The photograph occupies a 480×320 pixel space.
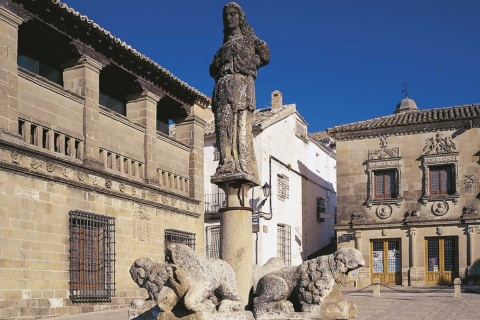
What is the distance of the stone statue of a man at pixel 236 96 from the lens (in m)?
8.35

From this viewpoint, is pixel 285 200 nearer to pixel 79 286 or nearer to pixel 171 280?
pixel 79 286

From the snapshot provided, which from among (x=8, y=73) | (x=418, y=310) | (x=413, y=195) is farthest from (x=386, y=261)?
(x=8, y=73)

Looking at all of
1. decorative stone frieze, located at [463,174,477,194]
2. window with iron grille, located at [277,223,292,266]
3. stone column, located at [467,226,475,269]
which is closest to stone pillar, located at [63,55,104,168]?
window with iron grille, located at [277,223,292,266]

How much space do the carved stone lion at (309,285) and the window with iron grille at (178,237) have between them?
11859 millimetres

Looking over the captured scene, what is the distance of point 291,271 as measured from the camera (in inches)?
321

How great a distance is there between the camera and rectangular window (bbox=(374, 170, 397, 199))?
90.2ft

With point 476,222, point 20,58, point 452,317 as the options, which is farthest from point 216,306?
point 476,222

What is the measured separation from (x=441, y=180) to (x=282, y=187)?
6.68m

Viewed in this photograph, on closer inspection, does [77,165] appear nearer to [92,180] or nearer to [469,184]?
[92,180]

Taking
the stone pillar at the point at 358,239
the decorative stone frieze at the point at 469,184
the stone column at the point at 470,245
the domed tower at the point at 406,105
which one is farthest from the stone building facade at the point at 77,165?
the domed tower at the point at 406,105

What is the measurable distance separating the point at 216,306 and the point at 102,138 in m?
11.0

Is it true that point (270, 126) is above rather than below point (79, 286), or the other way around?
above

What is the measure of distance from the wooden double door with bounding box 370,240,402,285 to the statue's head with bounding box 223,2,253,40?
1959 cm

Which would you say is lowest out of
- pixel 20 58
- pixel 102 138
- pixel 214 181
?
pixel 214 181
